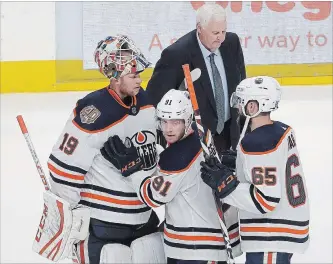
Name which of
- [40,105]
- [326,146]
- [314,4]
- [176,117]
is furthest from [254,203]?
[314,4]

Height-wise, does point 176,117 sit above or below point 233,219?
above

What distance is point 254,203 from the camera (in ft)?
8.92

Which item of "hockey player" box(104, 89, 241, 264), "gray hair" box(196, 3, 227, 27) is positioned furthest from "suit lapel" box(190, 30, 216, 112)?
"hockey player" box(104, 89, 241, 264)

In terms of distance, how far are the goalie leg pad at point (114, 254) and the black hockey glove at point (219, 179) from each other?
1.24 ft

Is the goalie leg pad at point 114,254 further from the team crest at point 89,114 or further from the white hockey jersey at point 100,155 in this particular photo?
the team crest at point 89,114

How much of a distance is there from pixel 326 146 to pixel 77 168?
8.76 feet

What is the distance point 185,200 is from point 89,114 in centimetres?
41

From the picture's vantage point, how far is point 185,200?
2867 millimetres

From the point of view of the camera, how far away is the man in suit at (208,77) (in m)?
3.46

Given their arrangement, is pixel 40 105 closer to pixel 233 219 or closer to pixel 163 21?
pixel 163 21

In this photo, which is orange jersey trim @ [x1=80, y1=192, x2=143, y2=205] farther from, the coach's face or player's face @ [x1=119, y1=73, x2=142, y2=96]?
the coach's face

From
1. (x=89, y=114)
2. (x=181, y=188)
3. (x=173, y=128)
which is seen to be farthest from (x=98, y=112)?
(x=181, y=188)

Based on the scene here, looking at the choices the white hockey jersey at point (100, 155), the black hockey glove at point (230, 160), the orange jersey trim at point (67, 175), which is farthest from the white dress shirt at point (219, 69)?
the orange jersey trim at point (67, 175)

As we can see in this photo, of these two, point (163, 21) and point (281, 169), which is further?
point (163, 21)
